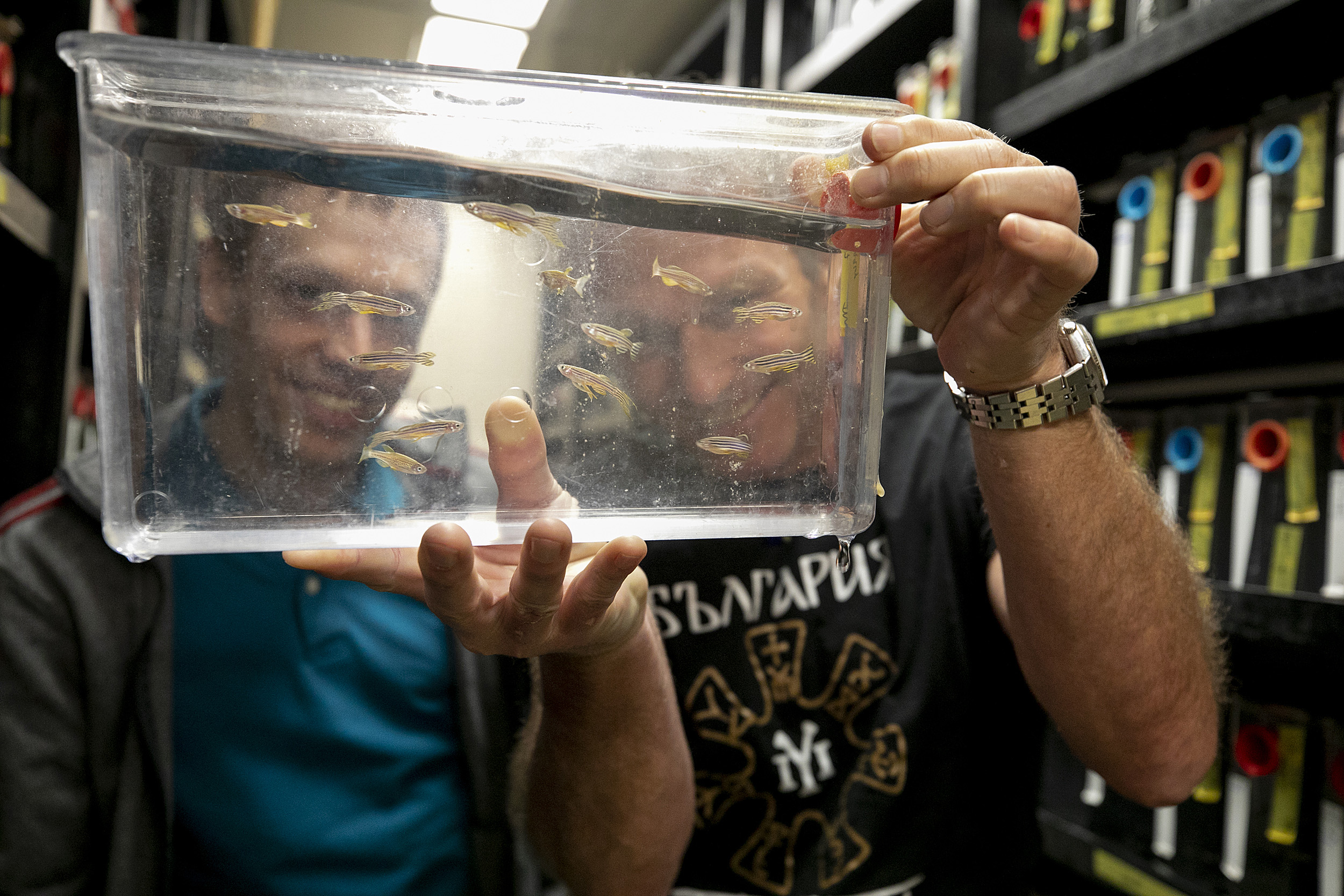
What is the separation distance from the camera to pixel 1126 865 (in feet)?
3.83

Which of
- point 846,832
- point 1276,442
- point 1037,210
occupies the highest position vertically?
point 1037,210

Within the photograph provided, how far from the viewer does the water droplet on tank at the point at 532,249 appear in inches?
21.1

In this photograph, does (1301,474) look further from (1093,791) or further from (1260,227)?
(1093,791)

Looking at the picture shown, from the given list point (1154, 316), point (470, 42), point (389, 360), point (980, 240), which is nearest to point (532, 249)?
point (389, 360)

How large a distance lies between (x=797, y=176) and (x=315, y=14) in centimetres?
283

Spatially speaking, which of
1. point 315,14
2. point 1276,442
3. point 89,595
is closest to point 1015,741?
point 1276,442

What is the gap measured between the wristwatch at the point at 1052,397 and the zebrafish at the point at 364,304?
468 millimetres

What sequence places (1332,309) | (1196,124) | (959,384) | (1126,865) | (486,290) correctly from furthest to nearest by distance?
1. (1196,124)
2. (1126,865)
3. (1332,309)
4. (959,384)
5. (486,290)

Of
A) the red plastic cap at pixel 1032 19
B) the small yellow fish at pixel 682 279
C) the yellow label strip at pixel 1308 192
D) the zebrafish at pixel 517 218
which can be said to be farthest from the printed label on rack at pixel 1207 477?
the zebrafish at pixel 517 218

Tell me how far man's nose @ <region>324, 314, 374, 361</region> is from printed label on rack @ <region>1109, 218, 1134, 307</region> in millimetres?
1134

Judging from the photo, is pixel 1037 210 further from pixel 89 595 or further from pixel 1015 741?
pixel 89 595

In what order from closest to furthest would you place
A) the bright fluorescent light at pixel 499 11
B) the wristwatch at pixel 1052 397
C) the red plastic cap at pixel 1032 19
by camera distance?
1. the wristwatch at pixel 1052 397
2. the red plastic cap at pixel 1032 19
3. the bright fluorescent light at pixel 499 11

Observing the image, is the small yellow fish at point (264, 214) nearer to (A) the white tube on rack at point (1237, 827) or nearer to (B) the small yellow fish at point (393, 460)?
(B) the small yellow fish at point (393, 460)

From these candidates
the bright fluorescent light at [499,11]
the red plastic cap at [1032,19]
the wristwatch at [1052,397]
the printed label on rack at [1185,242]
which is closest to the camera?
the wristwatch at [1052,397]
